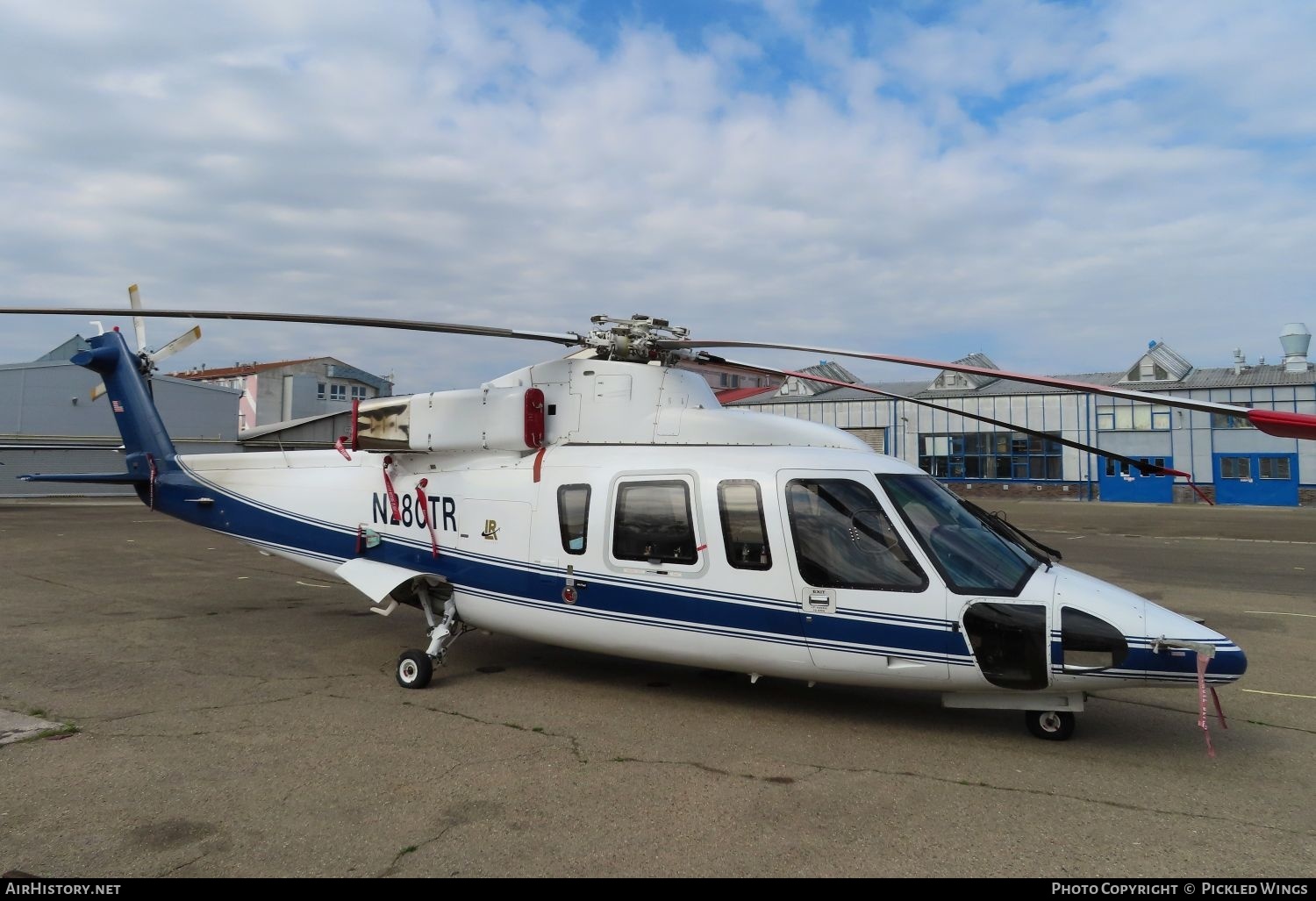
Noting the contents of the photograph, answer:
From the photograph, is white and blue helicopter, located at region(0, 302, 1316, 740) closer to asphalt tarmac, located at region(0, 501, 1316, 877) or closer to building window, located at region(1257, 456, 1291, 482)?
asphalt tarmac, located at region(0, 501, 1316, 877)

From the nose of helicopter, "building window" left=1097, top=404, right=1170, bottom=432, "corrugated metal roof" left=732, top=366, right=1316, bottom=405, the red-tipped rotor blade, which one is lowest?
the nose of helicopter

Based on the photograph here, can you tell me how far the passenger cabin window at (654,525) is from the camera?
631 centimetres

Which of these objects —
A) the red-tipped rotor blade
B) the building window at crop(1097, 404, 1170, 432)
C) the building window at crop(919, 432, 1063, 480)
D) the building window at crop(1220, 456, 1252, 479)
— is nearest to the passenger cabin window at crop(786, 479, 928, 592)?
the red-tipped rotor blade

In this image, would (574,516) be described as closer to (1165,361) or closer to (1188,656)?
(1188,656)

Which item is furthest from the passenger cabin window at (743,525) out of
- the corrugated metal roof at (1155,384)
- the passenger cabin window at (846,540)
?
the corrugated metal roof at (1155,384)

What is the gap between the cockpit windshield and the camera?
547 cm

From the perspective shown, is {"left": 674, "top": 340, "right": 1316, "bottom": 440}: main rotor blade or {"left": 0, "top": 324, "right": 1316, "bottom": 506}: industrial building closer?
{"left": 674, "top": 340, "right": 1316, "bottom": 440}: main rotor blade

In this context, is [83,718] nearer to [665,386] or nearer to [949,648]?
[665,386]

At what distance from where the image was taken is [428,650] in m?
7.20

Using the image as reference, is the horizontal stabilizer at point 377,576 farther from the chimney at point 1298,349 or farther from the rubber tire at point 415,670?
the chimney at point 1298,349

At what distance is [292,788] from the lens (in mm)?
4836

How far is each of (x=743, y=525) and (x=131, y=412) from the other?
836cm

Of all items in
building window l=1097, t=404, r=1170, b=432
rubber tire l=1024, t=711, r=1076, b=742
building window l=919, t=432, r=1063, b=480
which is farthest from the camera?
building window l=919, t=432, r=1063, b=480

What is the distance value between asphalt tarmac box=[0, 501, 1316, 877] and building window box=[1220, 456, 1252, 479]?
37751 mm
